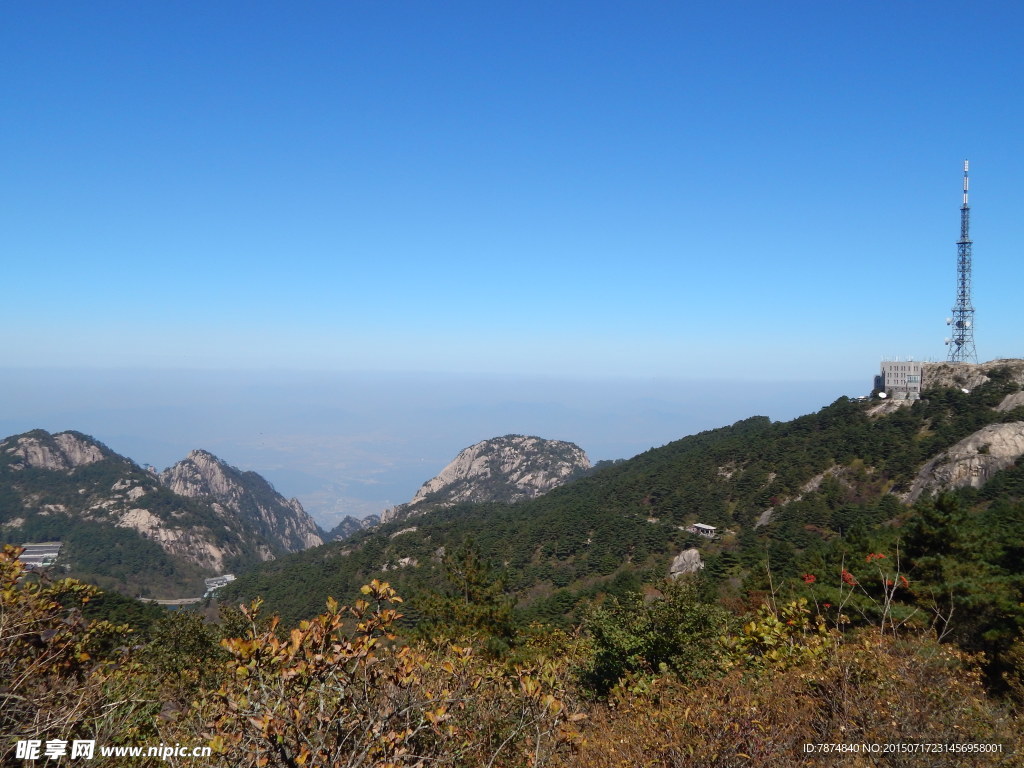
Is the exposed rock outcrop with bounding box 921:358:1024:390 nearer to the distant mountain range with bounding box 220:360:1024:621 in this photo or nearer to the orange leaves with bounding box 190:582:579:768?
the distant mountain range with bounding box 220:360:1024:621

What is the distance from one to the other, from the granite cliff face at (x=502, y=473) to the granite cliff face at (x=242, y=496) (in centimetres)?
3801

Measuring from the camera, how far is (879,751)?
5.48 metres

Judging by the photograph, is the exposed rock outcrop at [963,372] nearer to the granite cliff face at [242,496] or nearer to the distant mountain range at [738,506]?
the distant mountain range at [738,506]

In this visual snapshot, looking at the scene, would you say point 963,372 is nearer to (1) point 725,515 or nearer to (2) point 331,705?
(1) point 725,515

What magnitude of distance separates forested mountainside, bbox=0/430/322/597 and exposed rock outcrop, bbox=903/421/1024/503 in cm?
10051

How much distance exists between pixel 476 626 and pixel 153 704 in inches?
627

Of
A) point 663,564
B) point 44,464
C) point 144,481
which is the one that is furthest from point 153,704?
point 44,464

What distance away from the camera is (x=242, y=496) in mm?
152125

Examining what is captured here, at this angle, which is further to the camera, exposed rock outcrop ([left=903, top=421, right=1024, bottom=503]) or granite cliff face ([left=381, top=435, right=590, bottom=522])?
granite cliff face ([left=381, top=435, right=590, bottom=522])

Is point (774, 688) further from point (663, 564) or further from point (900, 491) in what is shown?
point (900, 491)

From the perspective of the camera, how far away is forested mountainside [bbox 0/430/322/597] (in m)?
93.9

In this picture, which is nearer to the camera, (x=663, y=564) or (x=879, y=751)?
(x=879, y=751)

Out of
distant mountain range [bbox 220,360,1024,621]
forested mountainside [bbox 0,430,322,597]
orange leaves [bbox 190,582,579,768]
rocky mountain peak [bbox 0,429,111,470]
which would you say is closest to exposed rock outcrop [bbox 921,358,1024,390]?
distant mountain range [bbox 220,360,1024,621]

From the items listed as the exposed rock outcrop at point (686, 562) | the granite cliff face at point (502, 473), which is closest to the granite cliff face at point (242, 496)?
the granite cliff face at point (502, 473)
